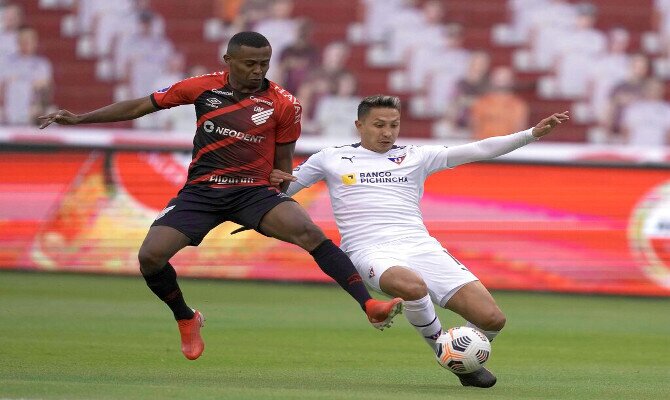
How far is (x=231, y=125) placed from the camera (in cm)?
860

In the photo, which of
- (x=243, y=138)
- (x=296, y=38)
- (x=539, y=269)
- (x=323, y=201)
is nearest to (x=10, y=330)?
(x=243, y=138)

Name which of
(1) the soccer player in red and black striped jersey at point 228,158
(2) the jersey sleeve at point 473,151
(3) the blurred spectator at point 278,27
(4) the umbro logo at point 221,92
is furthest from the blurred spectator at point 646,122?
(4) the umbro logo at point 221,92

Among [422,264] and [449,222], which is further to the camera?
[449,222]

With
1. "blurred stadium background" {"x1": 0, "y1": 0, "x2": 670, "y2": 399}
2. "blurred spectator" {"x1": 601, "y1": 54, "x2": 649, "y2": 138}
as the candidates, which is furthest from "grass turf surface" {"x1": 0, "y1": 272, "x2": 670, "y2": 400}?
"blurred spectator" {"x1": 601, "y1": 54, "x2": 649, "y2": 138}

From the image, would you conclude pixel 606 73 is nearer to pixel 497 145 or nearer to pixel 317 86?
pixel 317 86

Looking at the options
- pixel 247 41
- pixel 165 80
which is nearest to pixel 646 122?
pixel 165 80

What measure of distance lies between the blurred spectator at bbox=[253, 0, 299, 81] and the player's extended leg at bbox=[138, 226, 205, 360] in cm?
1179

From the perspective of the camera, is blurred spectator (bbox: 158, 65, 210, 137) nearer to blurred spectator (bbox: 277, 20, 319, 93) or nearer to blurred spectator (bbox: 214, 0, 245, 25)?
blurred spectator (bbox: 277, 20, 319, 93)

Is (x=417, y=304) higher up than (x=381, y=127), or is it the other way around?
(x=381, y=127)

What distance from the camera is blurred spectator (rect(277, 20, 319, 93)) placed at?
19.8m

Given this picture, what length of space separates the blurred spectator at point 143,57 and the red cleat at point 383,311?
13.7 m

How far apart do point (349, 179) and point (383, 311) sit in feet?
4.25

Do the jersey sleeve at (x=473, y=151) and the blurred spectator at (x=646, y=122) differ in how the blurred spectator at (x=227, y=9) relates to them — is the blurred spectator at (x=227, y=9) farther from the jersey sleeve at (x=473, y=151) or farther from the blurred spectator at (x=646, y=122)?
the jersey sleeve at (x=473, y=151)

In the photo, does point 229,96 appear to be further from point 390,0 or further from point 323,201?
point 390,0
